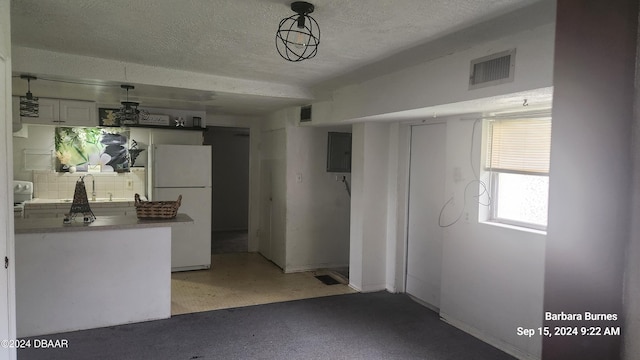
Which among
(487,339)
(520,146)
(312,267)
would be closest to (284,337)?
(487,339)

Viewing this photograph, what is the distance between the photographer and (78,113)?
16.1ft

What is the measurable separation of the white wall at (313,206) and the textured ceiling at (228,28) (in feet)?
6.69

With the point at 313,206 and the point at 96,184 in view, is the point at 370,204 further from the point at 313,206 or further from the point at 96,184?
the point at 96,184

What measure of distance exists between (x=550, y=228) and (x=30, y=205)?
18.1 feet

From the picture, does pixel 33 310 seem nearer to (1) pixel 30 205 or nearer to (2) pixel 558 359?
(1) pixel 30 205

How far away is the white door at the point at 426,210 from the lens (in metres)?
4.06

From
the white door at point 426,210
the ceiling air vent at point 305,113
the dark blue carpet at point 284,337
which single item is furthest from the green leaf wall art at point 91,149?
the white door at point 426,210

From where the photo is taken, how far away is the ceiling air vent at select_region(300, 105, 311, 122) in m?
4.98

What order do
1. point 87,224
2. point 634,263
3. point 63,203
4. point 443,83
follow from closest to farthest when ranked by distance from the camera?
point 634,263 → point 443,83 → point 87,224 → point 63,203

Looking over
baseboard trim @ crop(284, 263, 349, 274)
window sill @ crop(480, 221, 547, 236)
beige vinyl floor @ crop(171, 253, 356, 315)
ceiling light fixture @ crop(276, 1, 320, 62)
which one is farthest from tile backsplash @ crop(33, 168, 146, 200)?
window sill @ crop(480, 221, 547, 236)

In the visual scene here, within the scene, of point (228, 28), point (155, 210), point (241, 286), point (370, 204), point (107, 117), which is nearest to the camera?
point (228, 28)

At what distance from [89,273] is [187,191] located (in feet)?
6.61

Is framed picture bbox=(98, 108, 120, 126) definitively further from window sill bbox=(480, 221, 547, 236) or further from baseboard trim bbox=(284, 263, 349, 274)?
window sill bbox=(480, 221, 547, 236)

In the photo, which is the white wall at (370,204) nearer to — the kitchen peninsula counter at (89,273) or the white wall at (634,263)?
the kitchen peninsula counter at (89,273)
